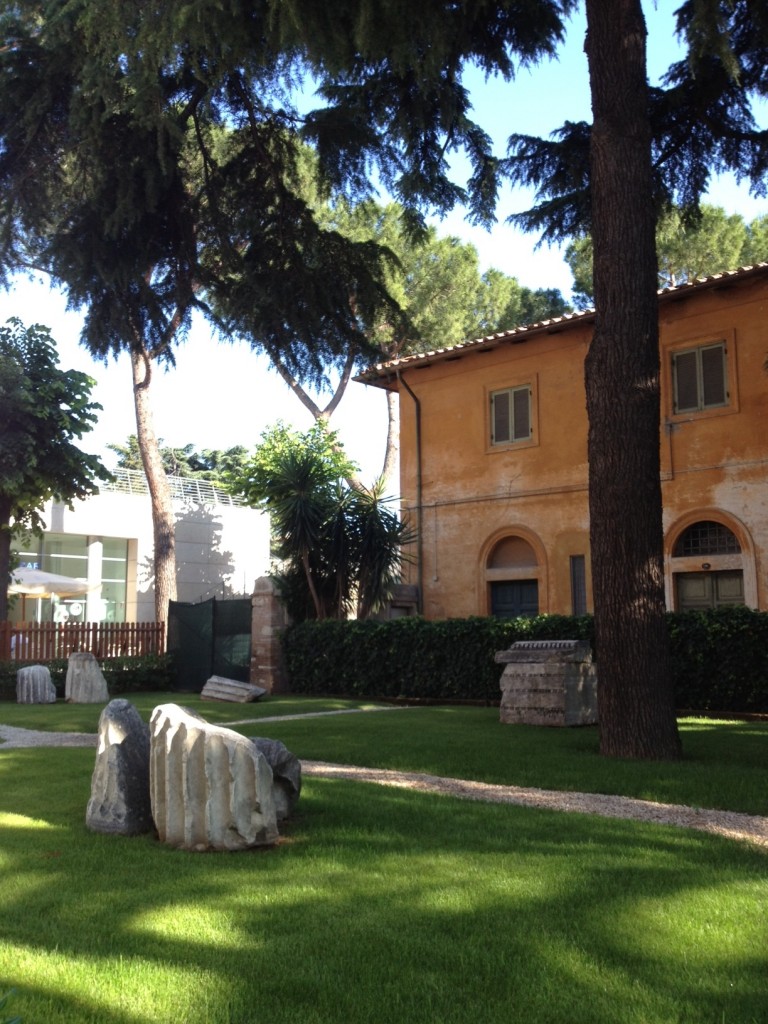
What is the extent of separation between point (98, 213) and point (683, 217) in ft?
24.0

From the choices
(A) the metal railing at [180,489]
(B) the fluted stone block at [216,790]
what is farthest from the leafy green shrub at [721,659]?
(A) the metal railing at [180,489]

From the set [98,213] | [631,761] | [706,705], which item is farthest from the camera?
[706,705]

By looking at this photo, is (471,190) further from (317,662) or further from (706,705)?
(317,662)

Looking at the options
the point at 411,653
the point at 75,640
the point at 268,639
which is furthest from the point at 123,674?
the point at 411,653

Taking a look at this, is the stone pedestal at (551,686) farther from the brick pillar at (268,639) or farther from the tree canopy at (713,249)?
the tree canopy at (713,249)

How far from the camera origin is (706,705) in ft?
46.0

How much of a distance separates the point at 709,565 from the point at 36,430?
13509 millimetres

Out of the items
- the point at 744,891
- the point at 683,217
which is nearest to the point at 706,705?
the point at 683,217

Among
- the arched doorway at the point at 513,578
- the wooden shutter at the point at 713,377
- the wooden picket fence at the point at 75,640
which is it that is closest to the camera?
the wooden shutter at the point at 713,377

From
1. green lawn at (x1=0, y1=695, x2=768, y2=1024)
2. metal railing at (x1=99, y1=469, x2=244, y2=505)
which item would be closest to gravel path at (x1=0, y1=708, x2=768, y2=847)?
green lawn at (x1=0, y1=695, x2=768, y2=1024)

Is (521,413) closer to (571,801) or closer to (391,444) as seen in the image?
(391,444)

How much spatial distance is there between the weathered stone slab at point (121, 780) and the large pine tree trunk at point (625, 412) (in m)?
4.61

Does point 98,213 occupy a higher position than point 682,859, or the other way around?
point 98,213

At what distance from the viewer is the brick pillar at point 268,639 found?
19.6m
